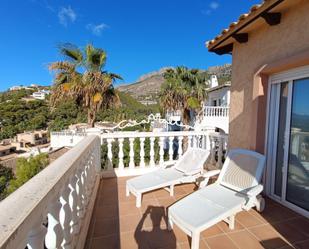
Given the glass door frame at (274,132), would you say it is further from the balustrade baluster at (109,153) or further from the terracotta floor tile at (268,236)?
the balustrade baluster at (109,153)

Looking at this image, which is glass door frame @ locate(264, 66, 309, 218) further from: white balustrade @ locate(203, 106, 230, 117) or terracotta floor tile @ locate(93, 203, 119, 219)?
white balustrade @ locate(203, 106, 230, 117)

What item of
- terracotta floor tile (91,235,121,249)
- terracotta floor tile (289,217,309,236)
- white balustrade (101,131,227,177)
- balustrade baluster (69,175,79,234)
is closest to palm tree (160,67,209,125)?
white balustrade (101,131,227,177)

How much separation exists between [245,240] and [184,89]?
38.7 ft

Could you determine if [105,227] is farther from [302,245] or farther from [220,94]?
[220,94]

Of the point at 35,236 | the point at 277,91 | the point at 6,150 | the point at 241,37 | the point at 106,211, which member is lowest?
the point at 6,150

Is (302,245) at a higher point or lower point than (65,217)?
lower

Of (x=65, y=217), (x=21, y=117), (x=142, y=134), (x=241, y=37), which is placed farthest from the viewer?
(x=21, y=117)

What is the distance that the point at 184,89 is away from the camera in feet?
44.6

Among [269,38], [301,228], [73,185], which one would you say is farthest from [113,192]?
[269,38]

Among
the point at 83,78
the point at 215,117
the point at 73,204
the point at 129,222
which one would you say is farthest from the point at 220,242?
the point at 215,117

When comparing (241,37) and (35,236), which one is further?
(241,37)

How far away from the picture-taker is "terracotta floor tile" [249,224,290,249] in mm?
2457

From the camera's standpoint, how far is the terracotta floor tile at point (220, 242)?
7.92 feet

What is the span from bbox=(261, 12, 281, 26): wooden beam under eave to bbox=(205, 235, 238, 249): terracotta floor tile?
11.0 ft
